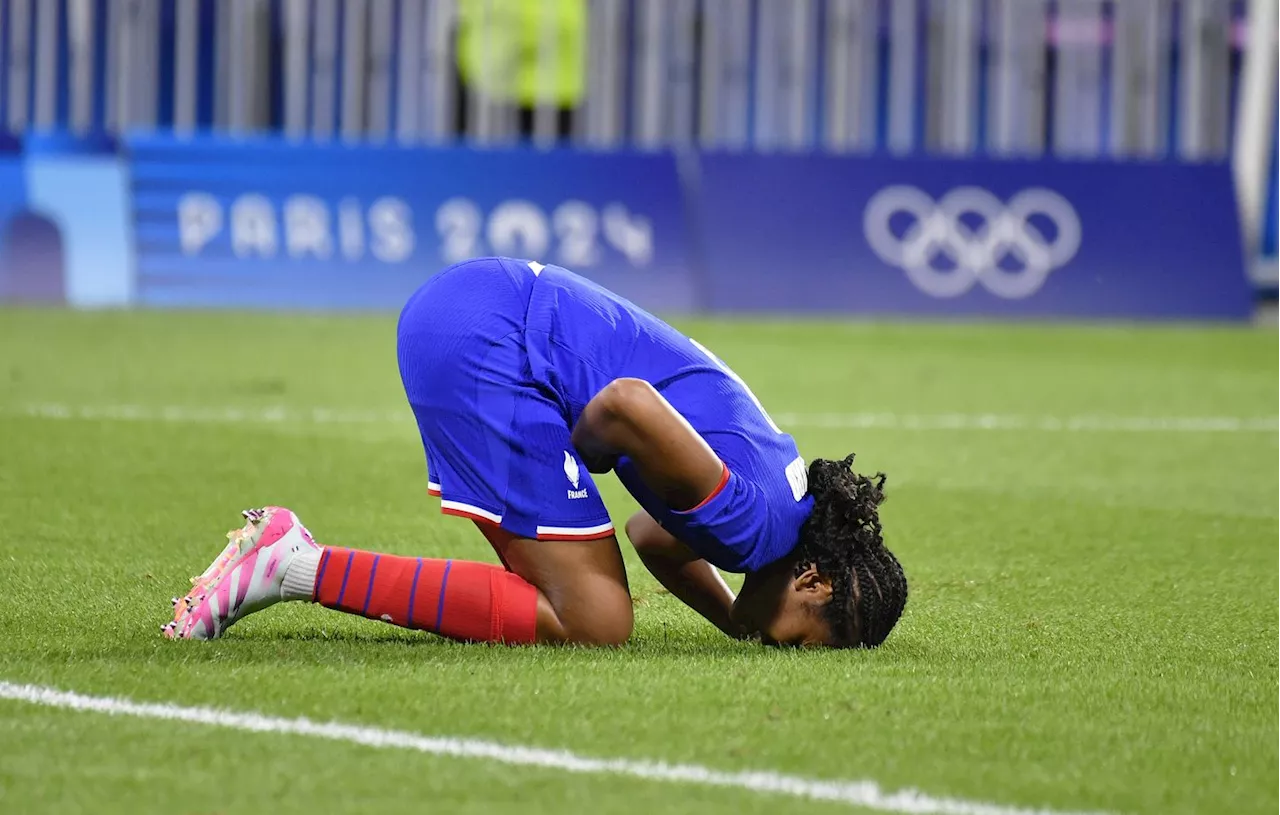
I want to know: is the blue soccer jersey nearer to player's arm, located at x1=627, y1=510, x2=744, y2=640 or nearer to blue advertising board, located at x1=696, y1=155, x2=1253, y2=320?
player's arm, located at x1=627, y1=510, x2=744, y2=640

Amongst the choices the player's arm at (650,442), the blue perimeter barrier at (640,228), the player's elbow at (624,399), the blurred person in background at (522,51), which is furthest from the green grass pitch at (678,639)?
the blurred person in background at (522,51)

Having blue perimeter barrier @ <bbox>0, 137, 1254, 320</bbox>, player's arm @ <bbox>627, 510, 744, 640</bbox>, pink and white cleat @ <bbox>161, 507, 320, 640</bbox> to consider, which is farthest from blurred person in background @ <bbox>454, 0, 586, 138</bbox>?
pink and white cleat @ <bbox>161, 507, 320, 640</bbox>

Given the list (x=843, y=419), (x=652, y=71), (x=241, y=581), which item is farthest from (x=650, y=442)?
(x=652, y=71)

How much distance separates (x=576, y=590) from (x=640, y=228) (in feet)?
36.5

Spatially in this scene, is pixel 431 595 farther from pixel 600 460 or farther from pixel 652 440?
pixel 652 440

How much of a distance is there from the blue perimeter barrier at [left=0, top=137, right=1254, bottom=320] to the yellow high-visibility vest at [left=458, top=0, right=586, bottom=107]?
4.06 meters

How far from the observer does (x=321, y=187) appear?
1535 cm

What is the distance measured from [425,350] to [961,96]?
1678 centimetres

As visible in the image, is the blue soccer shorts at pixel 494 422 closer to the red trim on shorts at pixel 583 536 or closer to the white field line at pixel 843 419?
the red trim on shorts at pixel 583 536

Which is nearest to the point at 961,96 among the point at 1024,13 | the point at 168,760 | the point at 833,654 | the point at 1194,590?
the point at 1024,13

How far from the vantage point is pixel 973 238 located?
1612 centimetres

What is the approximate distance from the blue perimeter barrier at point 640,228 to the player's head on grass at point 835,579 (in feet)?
35.0

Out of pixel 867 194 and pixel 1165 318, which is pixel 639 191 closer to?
pixel 867 194

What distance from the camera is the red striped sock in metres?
4.77
